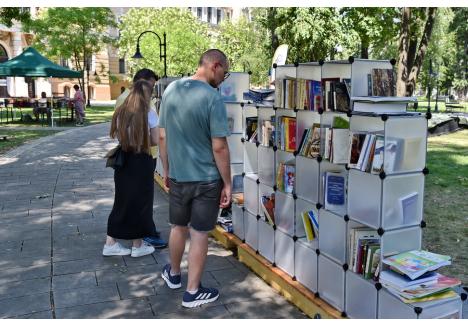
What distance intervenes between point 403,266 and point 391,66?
1478 millimetres

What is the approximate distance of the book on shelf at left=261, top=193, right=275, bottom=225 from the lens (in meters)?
4.76

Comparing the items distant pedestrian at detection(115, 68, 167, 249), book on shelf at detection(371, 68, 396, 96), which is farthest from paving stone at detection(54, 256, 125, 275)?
book on shelf at detection(371, 68, 396, 96)

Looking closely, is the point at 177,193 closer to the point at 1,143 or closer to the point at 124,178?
the point at 124,178

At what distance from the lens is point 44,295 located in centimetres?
429

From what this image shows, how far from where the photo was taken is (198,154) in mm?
3961

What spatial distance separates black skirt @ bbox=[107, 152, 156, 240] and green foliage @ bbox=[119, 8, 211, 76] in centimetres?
2979

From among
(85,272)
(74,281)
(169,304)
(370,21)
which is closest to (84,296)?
(74,281)

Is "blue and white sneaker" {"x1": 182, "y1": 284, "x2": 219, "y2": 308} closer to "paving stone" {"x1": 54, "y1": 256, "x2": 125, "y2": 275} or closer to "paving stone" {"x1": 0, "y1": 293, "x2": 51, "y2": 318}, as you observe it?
"paving stone" {"x1": 0, "y1": 293, "x2": 51, "y2": 318}

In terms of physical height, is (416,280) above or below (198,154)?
below

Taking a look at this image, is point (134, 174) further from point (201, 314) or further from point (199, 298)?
point (201, 314)

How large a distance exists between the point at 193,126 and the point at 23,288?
6.91 feet

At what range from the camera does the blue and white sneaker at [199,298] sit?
4.06 meters

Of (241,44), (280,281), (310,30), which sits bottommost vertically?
(280,281)

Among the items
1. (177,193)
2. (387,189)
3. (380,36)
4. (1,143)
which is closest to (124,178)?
(177,193)
